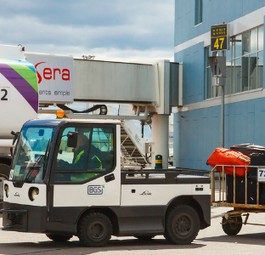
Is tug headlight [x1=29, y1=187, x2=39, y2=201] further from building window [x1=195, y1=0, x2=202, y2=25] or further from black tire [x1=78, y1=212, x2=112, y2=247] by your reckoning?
building window [x1=195, y1=0, x2=202, y2=25]

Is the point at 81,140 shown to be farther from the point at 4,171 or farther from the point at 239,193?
the point at 4,171

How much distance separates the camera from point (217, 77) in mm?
31672

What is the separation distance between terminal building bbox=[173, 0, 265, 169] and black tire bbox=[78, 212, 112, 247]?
56.6 feet

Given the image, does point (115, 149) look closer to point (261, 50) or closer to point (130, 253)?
point (130, 253)

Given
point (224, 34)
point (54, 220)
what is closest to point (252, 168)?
point (54, 220)

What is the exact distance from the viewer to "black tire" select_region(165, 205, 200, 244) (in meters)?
14.4

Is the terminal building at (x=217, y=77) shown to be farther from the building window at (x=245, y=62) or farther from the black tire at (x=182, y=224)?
the black tire at (x=182, y=224)

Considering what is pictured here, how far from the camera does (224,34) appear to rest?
34969mm

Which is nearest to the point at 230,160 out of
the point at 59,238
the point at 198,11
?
the point at 59,238

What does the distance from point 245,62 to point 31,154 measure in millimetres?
21813

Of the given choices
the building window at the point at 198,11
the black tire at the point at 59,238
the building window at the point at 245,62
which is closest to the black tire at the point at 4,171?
the black tire at the point at 59,238

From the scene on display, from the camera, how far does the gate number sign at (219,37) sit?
3442 cm

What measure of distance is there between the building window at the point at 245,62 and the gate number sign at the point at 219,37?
0.74 metres

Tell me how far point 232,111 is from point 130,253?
75.7 feet
